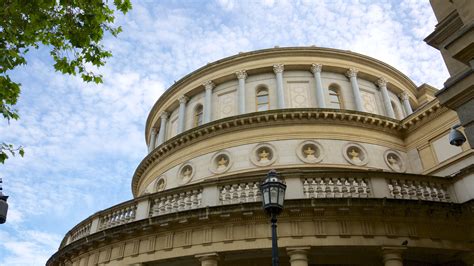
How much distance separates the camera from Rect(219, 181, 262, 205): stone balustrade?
14.7 m

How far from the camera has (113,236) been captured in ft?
51.7

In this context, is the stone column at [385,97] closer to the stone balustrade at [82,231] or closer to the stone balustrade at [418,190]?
the stone balustrade at [418,190]

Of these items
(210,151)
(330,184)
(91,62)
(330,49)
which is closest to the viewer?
(91,62)

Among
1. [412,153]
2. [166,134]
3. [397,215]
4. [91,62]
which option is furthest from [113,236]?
[412,153]

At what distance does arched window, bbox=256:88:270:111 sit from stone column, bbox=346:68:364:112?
5.78 m

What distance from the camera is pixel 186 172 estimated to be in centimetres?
2541

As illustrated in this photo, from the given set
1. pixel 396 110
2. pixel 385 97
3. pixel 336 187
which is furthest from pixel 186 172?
pixel 396 110

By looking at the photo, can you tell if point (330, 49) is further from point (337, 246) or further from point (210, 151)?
point (337, 246)

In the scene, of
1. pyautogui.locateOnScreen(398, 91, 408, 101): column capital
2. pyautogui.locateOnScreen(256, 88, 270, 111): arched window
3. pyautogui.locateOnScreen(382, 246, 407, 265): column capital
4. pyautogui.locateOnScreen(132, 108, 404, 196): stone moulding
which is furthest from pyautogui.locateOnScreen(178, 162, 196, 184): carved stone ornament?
pyautogui.locateOnScreen(398, 91, 408, 101): column capital

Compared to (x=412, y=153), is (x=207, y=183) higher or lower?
lower

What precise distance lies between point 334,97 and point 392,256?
1537 centimetres

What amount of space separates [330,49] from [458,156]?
11.2 m

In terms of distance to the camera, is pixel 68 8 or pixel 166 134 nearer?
pixel 68 8

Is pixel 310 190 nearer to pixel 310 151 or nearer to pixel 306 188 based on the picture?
pixel 306 188
